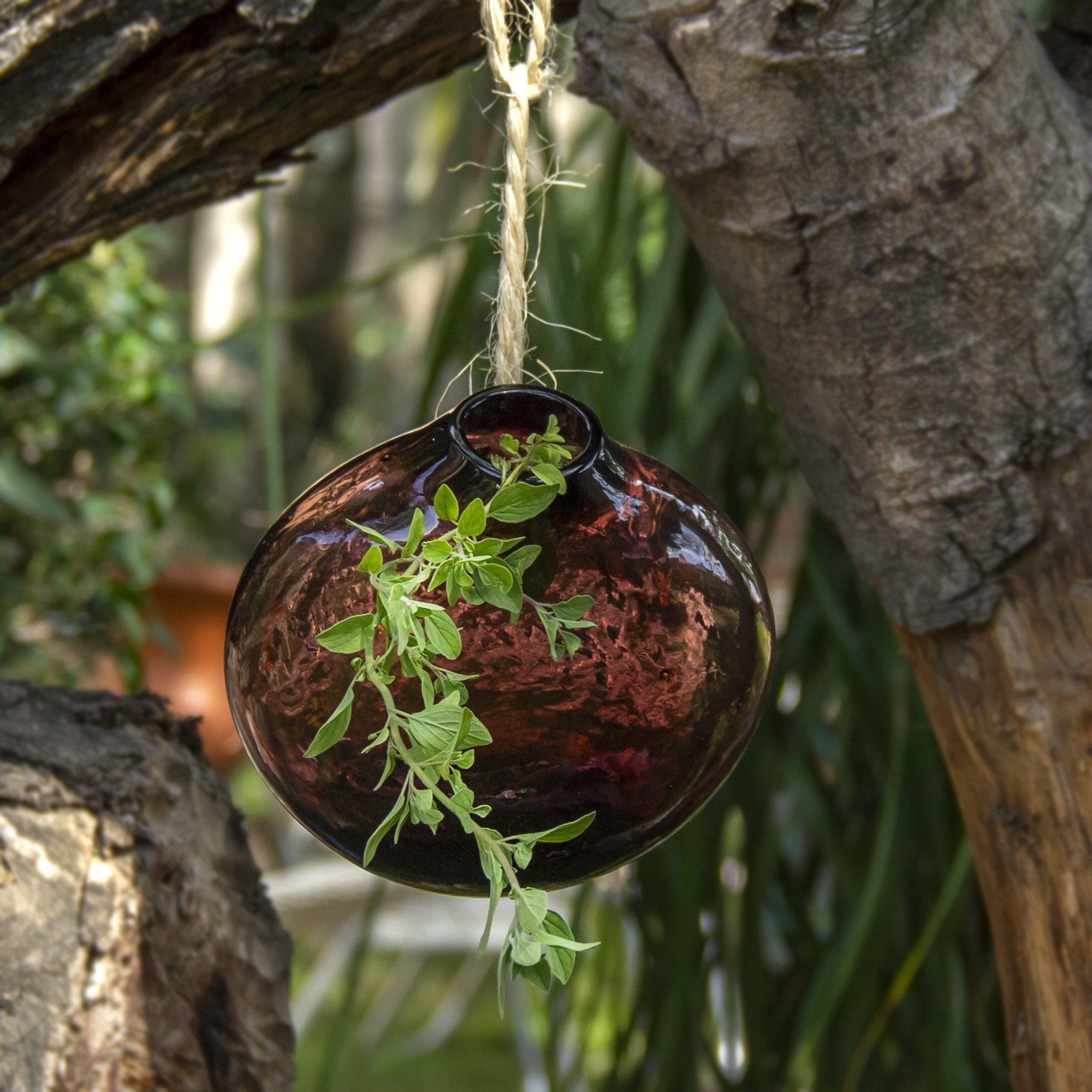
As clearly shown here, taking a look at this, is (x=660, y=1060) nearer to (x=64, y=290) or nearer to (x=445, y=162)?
(x=445, y=162)

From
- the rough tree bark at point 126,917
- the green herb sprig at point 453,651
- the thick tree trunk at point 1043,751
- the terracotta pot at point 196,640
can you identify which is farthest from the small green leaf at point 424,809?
the terracotta pot at point 196,640

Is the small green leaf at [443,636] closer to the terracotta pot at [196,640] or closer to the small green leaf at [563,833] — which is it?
the small green leaf at [563,833]

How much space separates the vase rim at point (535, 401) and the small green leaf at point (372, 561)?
0.21ft

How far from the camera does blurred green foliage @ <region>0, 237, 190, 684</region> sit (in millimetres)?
1286

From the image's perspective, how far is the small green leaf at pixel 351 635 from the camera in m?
0.40

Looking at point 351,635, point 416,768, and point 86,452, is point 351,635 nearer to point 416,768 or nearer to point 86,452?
point 416,768

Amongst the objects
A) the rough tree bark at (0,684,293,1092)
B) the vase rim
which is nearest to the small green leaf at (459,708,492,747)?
the vase rim

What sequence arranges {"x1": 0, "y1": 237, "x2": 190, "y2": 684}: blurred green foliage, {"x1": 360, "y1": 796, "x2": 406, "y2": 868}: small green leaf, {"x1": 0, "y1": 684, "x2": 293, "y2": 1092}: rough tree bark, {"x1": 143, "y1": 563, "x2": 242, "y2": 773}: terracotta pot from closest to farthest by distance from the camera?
1. {"x1": 360, "y1": 796, "x2": 406, "y2": 868}: small green leaf
2. {"x1": 0, "y1": 684, "x2": 293, "y2": 1092}: rough tree bark
3. {"x1": 0, "y1": 237, "x2": 190, "y2": 684}: blurred green foliage
4. {"x1": 143, "y1": 563, "x2": 242, "y2": 773}: terracotta pot

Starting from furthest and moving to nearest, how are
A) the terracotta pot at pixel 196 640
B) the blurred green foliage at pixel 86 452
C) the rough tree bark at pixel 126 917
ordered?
the terracotta pot at pixel 196 640 → the blurred green foliage at pixel 86 452 → the rough tree bark at pixel 126 917

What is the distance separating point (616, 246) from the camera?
94 cm

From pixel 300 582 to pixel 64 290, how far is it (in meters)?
1.00

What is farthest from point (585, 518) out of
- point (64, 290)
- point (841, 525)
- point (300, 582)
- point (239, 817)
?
point (64, 290)

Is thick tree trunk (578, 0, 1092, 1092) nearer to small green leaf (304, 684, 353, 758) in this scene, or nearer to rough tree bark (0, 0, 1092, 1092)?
rough tree bark (0, 0, 1092, 1092)

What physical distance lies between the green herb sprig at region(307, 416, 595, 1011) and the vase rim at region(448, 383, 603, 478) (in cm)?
1
